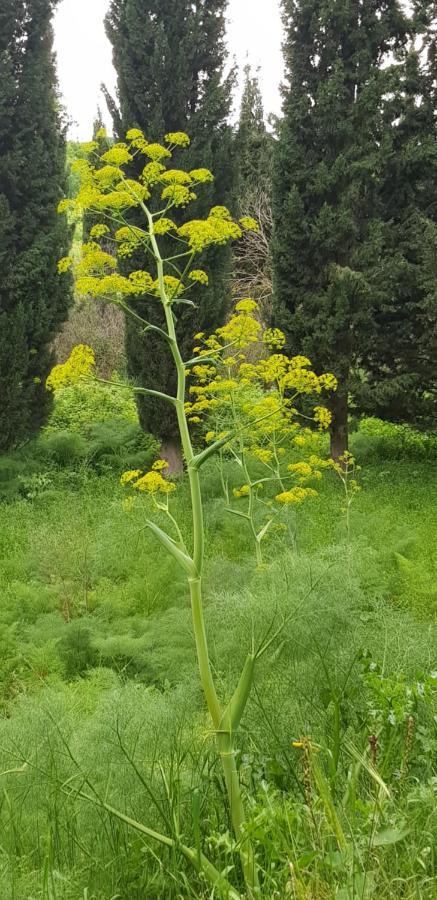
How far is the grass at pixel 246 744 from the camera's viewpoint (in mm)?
1592

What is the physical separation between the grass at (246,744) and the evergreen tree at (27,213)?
5.43m

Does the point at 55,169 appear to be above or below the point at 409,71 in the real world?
below

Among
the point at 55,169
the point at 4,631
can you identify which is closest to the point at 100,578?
the point at 4,631

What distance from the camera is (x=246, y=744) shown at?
7.74 ft

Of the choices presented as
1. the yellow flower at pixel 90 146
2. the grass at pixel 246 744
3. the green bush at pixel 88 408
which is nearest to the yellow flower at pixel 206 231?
the yellow flower at pixel 90 146

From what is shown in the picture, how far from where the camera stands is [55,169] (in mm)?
10672

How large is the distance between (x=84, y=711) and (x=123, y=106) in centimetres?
943

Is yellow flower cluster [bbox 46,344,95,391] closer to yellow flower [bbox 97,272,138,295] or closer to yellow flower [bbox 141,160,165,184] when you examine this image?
yellow flower [bbox 97,272,138,295]

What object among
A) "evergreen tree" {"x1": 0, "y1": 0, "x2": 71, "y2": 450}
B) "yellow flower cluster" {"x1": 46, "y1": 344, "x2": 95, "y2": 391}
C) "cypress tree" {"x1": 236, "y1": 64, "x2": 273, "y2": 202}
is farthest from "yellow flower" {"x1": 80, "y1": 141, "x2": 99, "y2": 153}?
"cypress tree" {"x1": 236, "y1": 64, "x2": 273, "y2": 202}

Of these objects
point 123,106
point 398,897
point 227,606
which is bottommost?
point 227,606

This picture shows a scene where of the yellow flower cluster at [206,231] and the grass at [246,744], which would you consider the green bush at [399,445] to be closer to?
the grass at [246,744]

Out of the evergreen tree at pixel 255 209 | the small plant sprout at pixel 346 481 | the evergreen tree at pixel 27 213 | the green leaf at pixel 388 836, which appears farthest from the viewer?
the evergreen tree at pixel 255 209

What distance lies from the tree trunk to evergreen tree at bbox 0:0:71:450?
4513 mm

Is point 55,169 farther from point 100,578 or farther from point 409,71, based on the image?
point 100,578
